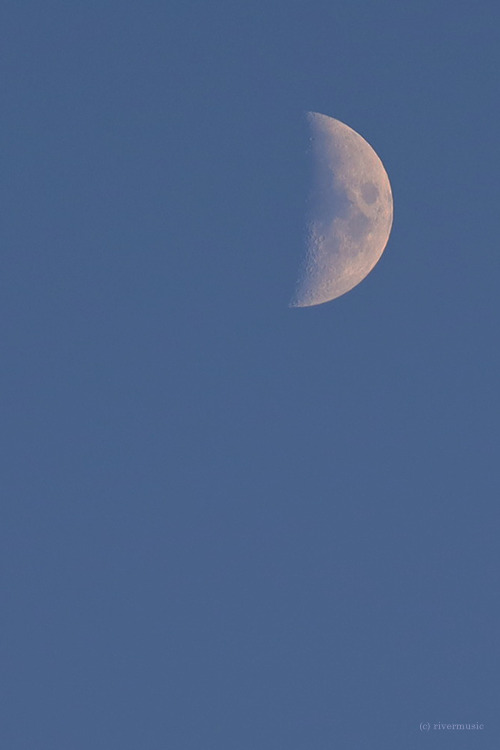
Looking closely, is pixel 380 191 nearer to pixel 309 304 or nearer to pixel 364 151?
pixel 364 151

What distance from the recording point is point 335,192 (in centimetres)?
1102

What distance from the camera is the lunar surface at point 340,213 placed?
11016 mm

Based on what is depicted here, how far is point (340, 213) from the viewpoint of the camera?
36.1ft

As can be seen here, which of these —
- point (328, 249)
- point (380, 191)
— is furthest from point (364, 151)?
point (328, 249)

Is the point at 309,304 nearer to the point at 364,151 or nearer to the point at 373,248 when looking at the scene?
the point at 373,248

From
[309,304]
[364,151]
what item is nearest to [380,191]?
[364,151]

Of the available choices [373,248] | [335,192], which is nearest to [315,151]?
[335,192]

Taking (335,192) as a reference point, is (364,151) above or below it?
above

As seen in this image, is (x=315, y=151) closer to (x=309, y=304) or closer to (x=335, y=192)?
(x=335, y=192)

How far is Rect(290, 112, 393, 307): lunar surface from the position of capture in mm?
11016

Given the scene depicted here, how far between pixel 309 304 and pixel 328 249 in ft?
2.42

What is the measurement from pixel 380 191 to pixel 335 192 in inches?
27.8

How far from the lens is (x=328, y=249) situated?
11.1m

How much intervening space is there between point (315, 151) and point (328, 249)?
3.21 feet
